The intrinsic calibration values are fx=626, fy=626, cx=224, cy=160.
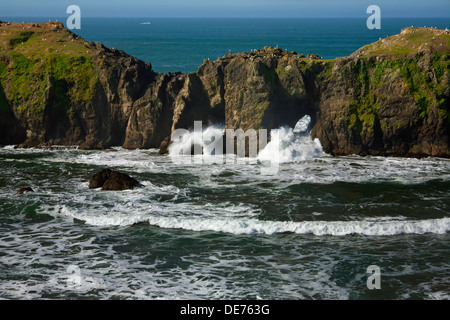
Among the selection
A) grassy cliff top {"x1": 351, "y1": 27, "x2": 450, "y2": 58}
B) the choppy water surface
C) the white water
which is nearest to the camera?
the choppy water surface

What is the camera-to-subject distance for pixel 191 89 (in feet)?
131

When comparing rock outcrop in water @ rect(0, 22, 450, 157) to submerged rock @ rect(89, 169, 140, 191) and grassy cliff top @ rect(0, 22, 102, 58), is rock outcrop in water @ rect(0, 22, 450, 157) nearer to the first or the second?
grassy cliff top @ rect(0, 22, 102, 58)

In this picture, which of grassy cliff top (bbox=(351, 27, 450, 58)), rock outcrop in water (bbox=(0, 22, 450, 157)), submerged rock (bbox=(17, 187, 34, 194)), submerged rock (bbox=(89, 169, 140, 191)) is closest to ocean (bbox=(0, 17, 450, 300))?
submerged rock (bbox=(17, 187, 34, 194))

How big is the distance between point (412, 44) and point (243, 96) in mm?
11354

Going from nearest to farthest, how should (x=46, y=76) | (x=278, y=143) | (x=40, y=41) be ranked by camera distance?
(x=278, y=143) → (x=46, y=76) → (x=40, y=41)

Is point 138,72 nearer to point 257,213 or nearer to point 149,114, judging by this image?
point 149,114

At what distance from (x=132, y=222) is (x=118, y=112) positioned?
1794 centimetres

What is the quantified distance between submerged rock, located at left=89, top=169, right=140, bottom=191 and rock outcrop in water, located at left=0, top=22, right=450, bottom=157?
9467mm

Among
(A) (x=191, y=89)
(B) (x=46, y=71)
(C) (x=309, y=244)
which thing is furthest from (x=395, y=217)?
(B) (x=46, y=71)

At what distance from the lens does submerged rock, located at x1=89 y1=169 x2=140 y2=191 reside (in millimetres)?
30203

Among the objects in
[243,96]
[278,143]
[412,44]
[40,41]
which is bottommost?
[278,143]

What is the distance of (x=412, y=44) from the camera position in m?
39.9

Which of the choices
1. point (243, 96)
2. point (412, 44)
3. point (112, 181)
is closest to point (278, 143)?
point (243, 96)

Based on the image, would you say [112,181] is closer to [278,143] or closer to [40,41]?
[278,143]
